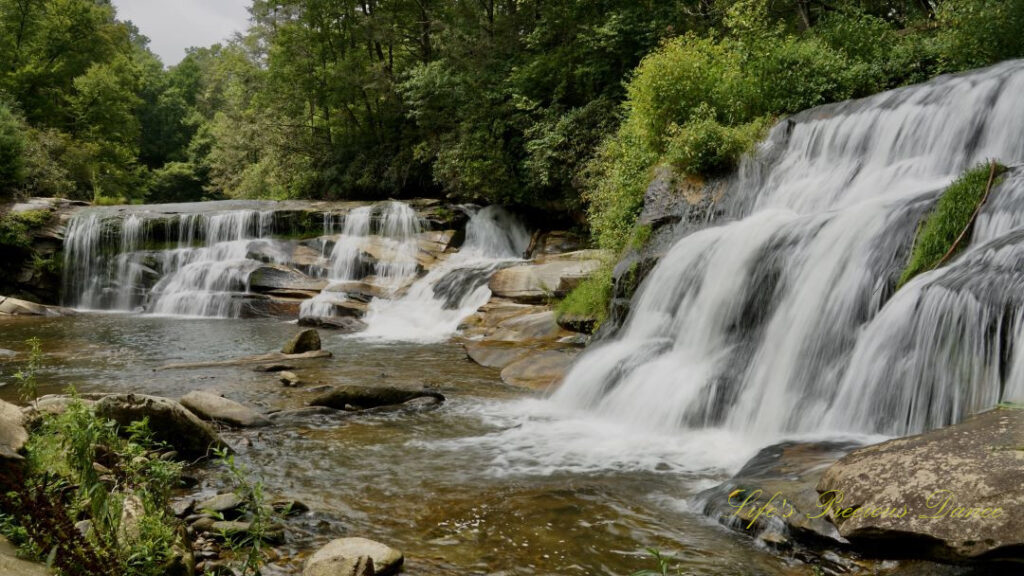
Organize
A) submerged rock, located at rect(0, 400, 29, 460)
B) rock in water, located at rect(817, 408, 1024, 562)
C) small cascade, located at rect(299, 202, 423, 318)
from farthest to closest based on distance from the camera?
small cascade, located at rect(299, 202, 423, 318), submerged rock, located at rect(0, 400, 29, 460), rock in water, located at rect(817, 408, 1024, 562)

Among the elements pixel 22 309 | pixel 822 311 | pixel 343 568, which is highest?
pixel 822 311

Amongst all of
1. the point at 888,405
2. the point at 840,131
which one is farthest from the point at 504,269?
the point at 888,405

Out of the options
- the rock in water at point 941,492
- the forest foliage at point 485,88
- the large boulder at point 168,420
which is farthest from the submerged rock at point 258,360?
the rock in water at point 941,492

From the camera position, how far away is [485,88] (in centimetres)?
2331

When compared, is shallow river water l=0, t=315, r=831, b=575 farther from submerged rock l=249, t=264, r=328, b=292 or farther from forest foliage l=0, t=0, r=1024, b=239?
submerged rock l=249, t=264, r=328, b=292

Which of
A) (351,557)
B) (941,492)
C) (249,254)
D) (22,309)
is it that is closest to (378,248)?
(249,254)

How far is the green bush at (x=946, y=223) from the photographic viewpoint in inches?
255

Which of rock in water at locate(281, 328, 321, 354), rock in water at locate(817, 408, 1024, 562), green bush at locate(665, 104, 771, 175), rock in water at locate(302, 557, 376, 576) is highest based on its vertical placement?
green bush at locate(665, 104, 771, 175)

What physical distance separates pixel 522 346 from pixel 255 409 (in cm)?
519

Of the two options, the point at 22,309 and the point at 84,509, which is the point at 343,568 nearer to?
the point at 84,509

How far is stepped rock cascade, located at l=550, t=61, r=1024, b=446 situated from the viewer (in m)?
5.30

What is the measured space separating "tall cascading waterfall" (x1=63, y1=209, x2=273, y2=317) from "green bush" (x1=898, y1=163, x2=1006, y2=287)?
18.7 meters

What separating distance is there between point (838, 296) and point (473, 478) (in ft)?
13.6

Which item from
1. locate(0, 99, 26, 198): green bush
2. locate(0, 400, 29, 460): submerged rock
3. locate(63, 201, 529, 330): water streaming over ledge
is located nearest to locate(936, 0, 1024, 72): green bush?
A: locate(63, 201, 529, 330): water streaming over ledge
